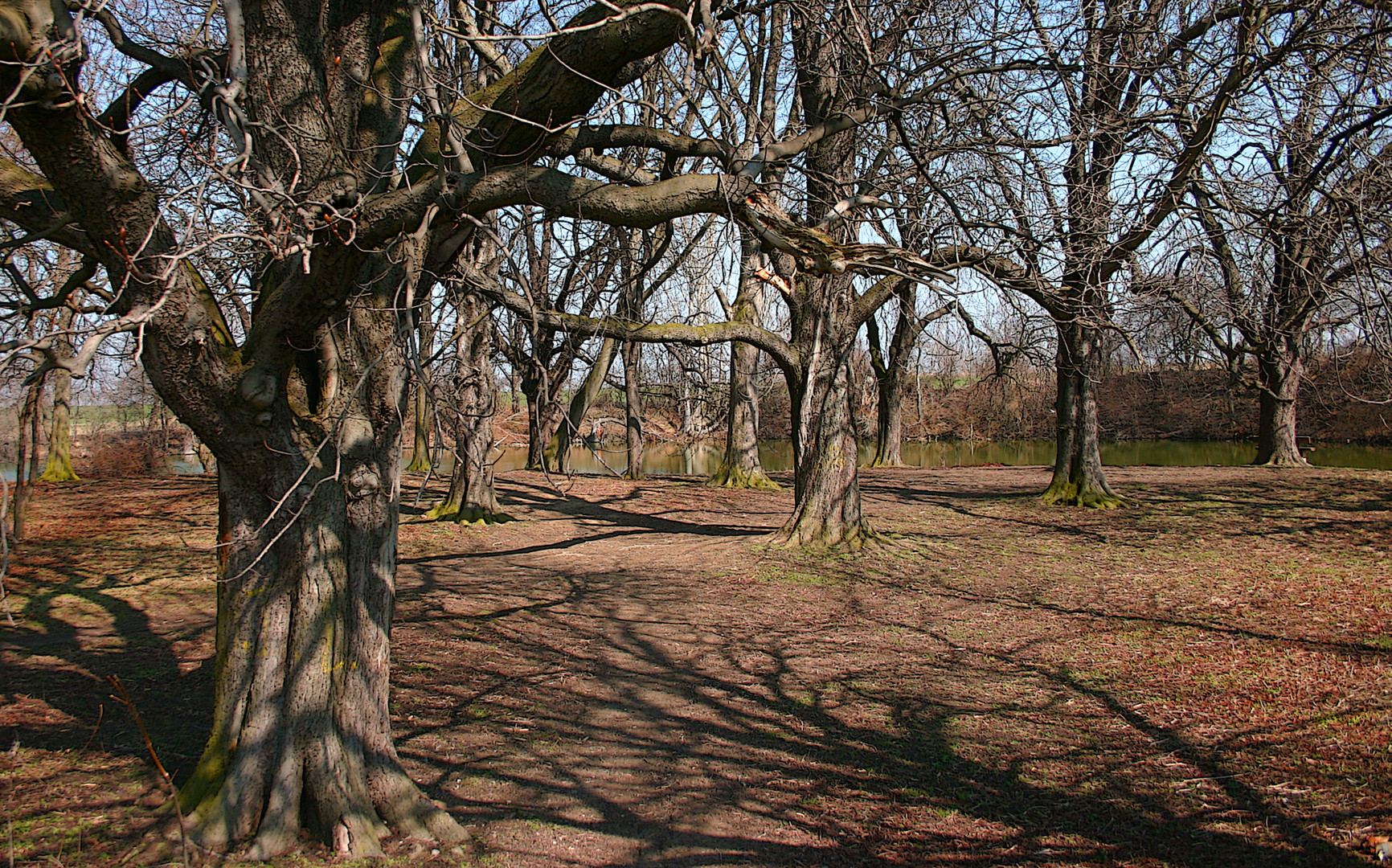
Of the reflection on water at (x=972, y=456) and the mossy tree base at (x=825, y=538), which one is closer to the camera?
the mossy tree base at (x=825, y=538)

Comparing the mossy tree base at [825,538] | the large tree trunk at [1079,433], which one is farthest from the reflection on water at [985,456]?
the mossy tree base at [825,538]

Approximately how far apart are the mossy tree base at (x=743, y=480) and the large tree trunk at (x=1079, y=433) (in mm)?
5301

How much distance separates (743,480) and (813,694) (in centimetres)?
1082

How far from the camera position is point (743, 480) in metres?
16.5

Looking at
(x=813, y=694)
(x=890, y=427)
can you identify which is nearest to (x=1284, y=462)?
(x=890, y=427)

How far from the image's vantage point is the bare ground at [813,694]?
384 centimetres

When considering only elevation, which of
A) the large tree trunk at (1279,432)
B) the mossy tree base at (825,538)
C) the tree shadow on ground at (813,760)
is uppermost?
the large tree trunk at (1279,432)

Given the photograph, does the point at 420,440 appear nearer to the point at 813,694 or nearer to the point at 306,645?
the point at 813,694

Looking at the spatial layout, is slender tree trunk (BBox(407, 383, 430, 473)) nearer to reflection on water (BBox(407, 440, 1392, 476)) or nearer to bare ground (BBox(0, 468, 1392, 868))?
reflection on water (BBox(407, 440, 1392, 476))

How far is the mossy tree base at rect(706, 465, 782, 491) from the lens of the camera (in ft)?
53.6

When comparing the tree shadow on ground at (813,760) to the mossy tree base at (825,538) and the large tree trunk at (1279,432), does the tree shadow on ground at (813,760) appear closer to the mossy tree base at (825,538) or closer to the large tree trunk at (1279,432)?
the mossy tree base at (825,538)

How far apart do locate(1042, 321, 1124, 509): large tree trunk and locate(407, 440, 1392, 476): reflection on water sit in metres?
7.53

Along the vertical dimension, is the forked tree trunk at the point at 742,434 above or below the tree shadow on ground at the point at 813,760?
above

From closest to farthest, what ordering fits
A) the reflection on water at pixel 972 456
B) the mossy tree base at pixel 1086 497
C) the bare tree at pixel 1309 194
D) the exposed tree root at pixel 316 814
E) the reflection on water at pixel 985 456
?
the exposed tree root at pixel 316 814 < the bare tree at pixel 1309 194 < the mossy tree base at pixel 1086 497 < the reflection on water at pixel 972 456 < the reflection on water at pixel 985 456
